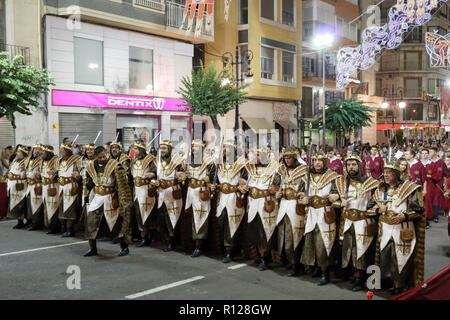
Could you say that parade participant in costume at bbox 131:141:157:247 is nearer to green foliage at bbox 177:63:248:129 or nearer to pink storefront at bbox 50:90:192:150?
green foliage at bbox 177:63:248:129

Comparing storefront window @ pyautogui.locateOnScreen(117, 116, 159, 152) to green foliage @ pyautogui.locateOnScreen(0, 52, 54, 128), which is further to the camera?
storefront window @ pyautogui.locateOnScreen(117, 116, 159, 152)

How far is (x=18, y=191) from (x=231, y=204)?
6025 mm

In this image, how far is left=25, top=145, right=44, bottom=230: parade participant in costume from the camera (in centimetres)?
1095

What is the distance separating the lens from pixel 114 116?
812 inches

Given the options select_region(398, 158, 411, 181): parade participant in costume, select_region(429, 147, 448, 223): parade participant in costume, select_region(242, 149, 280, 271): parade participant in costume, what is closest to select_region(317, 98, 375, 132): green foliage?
select_region(429, 147, 448, 223): parade participant in costume

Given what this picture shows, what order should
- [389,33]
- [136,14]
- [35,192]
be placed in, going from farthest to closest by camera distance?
[136,14] < [389,33] < [35,192]

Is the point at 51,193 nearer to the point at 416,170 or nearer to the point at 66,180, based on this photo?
the point at 66,180

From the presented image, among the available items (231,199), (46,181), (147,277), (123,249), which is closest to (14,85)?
(46,181)

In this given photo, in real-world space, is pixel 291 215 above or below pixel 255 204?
below

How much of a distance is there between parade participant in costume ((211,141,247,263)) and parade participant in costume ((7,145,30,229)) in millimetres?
5525

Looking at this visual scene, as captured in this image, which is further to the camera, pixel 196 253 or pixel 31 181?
pixel 31 181

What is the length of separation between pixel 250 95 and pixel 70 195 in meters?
17.9

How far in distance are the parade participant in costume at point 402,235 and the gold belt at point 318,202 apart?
794mm

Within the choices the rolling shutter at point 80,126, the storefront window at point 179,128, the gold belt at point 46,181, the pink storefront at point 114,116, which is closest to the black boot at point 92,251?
the gold belt at point 46,181
